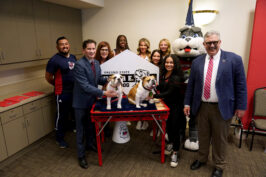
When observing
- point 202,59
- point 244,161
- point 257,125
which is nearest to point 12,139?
point 202,59

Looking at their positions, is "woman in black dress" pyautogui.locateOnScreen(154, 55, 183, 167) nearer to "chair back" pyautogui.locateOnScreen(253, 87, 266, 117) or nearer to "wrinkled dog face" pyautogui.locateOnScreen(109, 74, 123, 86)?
"wrinkled dog face" pyautogui.locateOnScreen(109, 74, 123, 86)

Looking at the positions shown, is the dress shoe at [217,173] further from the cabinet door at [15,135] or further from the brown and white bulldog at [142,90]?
the cabinet door at [15,135]

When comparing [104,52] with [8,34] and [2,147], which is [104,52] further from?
[2,147]

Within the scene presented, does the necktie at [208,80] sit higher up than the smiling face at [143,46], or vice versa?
the smiling face at [143,46]

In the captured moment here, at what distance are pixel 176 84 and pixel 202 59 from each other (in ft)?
1.39

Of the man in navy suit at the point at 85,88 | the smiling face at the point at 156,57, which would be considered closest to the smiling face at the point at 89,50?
the man in navy suit at the point at 85,88

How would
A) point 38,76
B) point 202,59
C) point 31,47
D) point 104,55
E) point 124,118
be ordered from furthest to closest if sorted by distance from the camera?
point 38,76
point 31,47
point 104,55
point 124,118
point 202,59

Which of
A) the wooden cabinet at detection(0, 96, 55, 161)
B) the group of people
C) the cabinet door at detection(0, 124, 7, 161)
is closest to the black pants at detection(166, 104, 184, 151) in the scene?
the group of people

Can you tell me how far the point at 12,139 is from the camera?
2660mm

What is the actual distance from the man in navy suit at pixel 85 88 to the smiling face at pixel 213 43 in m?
1.15

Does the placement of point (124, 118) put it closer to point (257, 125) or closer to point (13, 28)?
point (257, 125)

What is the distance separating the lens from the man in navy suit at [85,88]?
87.7 inches

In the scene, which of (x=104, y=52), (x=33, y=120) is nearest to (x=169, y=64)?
(x=104, y=52)

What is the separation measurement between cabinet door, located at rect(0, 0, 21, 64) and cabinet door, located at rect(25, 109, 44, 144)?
87 cm
